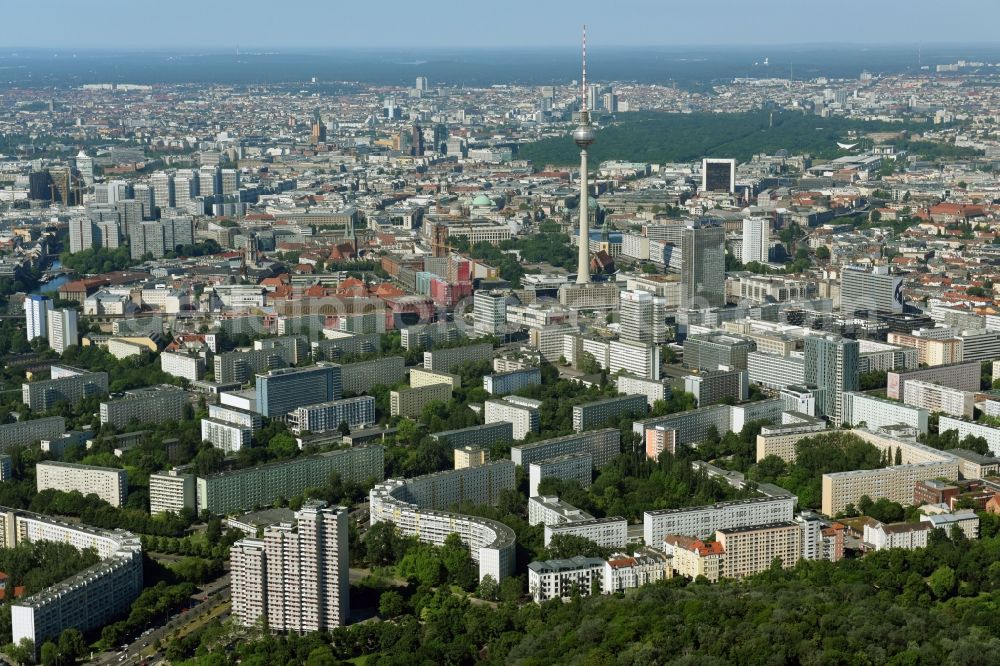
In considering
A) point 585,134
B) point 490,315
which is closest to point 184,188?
point 585,134

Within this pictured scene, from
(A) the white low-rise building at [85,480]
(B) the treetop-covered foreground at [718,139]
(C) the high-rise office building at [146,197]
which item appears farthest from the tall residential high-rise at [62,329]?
(B) the treetop-covered foreground at [718,139]

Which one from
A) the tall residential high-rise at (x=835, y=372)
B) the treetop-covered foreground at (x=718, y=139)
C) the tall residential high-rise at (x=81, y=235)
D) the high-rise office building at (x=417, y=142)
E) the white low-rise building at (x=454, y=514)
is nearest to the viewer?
the white low-rise building at (x=454, y=514)

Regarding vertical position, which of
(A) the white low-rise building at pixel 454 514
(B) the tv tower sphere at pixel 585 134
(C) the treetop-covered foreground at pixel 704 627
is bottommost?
(C) the treetop-covered foreground at pixel 704 627

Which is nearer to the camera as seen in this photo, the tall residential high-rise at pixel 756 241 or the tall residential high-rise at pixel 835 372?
the tall residential high-rise at pixel 835 372

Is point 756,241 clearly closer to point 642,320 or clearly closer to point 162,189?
point 642,320

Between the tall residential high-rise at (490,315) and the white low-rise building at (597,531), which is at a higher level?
the tall residential high-rise at (490,315)

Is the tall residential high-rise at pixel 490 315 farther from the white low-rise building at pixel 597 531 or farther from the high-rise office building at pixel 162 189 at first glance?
the high-rise office building at pixel 162 189
